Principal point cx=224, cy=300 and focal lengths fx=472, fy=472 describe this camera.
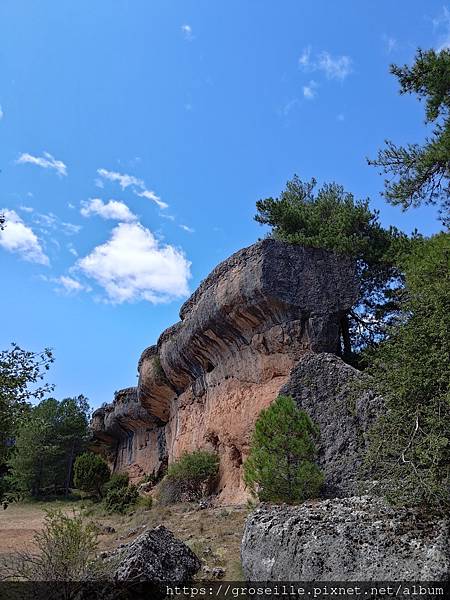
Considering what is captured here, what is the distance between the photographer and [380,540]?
160 inches

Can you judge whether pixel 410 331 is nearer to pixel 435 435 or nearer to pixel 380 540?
pixel 435 435

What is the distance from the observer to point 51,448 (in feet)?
84.6

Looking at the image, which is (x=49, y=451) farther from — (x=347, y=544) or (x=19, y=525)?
(x=347, y=544)

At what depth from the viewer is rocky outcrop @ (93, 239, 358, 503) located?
14.5 meters

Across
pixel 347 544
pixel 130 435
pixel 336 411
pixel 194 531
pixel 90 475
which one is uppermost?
pixel 130 435

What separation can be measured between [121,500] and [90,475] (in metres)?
5.75

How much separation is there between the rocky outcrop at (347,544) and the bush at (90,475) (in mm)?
22468

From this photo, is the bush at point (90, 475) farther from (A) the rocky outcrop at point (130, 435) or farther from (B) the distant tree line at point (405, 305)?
(B) the distant tree line at point (405, 305)

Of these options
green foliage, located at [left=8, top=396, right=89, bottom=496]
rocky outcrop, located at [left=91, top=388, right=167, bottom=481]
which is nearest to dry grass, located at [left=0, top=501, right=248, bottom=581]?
rocky outcrop, located at [left=91, top=388, right=167, bottom=481]

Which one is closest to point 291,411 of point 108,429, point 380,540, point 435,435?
point 435,435

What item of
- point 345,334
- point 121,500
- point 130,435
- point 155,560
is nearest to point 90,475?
point 121,500

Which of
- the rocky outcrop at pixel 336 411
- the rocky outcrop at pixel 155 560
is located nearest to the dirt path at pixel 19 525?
the rocky outcrop at pixel 155 560

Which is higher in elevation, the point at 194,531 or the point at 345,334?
the point at 345,334

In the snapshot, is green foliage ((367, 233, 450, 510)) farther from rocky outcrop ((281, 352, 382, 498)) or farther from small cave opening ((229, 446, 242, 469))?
small cave opening ((229, 446, 242, 469))
